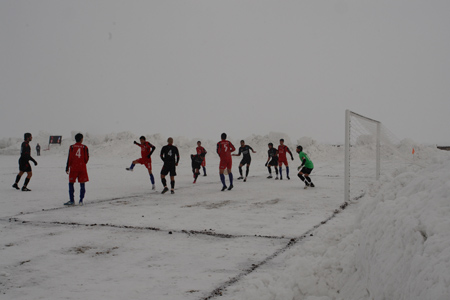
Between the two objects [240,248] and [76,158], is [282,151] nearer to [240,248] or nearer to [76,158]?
[76,158]

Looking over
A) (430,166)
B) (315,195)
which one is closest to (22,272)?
(430,166)

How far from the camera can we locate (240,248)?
175 inches

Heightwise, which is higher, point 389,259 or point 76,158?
point 76,158

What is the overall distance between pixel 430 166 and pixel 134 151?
42.8 metres

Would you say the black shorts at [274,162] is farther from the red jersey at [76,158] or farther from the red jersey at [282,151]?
the red jersey at [76,158]

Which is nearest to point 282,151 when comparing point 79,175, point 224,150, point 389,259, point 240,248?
point 224,150

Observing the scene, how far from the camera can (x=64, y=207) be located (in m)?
7.77

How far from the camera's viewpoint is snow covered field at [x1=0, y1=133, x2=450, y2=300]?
6.74ft

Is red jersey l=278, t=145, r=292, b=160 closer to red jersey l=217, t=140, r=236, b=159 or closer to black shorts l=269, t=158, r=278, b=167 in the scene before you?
black shorts l=269, t=158, r=278, b=167

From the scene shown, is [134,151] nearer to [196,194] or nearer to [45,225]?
[196,194]

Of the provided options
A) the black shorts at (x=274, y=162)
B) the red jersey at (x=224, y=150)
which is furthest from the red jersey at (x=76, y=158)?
the black shorts at (x=274, y=162)

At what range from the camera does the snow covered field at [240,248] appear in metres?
2.05

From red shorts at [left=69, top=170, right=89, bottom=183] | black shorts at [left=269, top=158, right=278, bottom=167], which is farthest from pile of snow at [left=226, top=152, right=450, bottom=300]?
black shorts at [left=269, top=158, right=278, bottom=167]

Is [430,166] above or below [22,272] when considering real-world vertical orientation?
above
